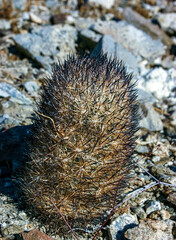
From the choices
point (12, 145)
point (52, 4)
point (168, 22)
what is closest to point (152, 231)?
point (12, 145)

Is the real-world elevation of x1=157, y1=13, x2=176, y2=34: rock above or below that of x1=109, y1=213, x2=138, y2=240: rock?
above

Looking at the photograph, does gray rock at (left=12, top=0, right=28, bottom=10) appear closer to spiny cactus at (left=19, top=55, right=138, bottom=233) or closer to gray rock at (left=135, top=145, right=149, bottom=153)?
gray rock at (left=135, top=145, right=149, bottom=153)

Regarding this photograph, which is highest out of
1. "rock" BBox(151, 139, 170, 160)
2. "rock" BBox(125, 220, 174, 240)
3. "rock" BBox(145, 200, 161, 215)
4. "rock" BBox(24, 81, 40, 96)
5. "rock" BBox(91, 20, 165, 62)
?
"rock" BBox(91, 20, 165, 62)

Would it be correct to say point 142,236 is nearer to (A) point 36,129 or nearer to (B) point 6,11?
(A) point 36,129

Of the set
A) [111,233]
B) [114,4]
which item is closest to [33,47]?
[114,4]

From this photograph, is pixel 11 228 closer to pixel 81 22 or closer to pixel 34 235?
pixel 34 235

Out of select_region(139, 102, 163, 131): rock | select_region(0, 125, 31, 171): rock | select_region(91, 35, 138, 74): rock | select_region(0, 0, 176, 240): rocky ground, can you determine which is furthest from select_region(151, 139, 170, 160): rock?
select_region(0, 125, 31, 171): rock

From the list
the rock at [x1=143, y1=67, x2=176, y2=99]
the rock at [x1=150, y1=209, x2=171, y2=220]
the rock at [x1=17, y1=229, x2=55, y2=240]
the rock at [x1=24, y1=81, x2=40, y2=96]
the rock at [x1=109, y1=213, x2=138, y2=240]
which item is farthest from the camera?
the rock at [x1=143, y1=67, x2=176, y2=99]

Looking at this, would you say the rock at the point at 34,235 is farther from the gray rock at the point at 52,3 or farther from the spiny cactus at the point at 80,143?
the gray rock at the point at 52,3
